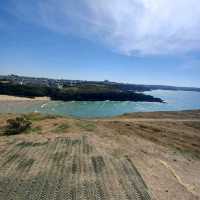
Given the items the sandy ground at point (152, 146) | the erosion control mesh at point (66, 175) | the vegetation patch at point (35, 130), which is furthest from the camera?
the vegetation patch at point (35, 130)

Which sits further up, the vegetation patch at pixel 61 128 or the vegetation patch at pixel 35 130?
the vegetation patch at pixel 61 128

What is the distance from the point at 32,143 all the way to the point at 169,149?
29.4ft

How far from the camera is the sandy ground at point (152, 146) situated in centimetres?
1408

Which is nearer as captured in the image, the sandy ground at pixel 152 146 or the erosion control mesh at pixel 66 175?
the erosion control mesh at pixel 66 175

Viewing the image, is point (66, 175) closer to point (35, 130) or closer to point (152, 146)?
point (152, 146)

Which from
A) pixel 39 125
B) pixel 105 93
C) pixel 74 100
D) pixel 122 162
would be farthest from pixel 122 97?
pixel 122 162

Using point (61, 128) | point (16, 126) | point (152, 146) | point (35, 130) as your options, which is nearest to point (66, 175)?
point (152, 146)

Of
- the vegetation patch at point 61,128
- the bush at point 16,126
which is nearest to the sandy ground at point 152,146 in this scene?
the vegetation patch at point 61,128

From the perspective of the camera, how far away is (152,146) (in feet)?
70.4

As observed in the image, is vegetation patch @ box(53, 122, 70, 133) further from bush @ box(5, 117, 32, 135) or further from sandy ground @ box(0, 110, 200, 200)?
bush @ box(5, 117, 32, 135)

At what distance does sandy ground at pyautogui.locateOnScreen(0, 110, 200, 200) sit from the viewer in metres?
14.1

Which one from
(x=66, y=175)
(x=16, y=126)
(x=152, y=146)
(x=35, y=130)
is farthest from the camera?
(x=16, y=126)

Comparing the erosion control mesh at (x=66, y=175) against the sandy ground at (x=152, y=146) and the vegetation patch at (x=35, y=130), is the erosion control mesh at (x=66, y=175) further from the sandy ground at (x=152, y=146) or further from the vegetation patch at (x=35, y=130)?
the vegetation patch at (x=35, y=130)

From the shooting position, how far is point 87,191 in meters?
12.7
